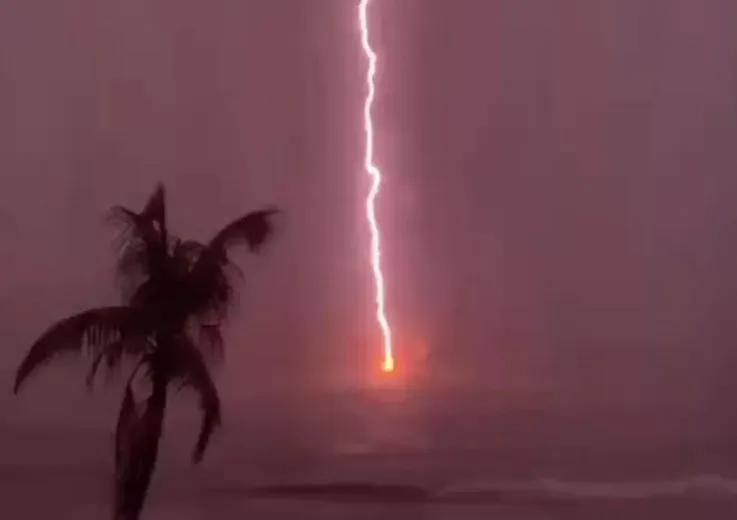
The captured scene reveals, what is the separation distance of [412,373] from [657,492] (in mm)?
1000

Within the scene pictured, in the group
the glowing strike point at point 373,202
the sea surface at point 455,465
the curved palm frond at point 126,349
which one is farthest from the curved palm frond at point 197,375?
the glowing strike point at point 373,202

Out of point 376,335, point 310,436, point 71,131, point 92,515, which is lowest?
point 92,515

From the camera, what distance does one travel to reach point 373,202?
3953 mm

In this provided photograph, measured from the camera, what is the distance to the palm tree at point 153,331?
11.4 ft

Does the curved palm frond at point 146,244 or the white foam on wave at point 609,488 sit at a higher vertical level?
the curved palm frond at point 146,244

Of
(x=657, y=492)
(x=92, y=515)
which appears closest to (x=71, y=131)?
(x=92, y=515)

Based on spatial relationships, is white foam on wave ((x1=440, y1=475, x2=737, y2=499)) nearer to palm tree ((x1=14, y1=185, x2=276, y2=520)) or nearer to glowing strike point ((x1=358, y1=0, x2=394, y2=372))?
glowing strike point ((x1=358, y1=0, x2=394, y2=372))

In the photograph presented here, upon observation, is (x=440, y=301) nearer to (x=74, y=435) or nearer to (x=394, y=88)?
(x=394, y=88)

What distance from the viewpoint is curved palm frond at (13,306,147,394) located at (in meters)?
3.48

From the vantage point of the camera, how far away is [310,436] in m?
3.99

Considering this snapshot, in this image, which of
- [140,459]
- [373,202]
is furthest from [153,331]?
[373,202]

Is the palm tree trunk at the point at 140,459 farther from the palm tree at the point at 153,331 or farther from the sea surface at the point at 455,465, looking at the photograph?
the sea surface at the point at 455,465

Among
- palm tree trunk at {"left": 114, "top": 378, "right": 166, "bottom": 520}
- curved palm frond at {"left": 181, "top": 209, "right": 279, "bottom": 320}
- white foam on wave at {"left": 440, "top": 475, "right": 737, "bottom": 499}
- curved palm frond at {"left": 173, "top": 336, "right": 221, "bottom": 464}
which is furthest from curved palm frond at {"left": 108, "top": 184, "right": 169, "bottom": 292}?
white foam on wave at {"left": 440, "top": 475, "right": 737, "bottom": 499}

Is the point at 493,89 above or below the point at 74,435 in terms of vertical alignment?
above
